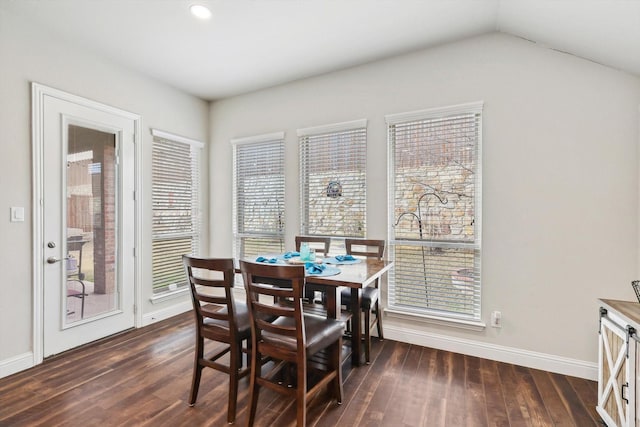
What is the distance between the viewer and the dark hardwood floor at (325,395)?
1.93 meters

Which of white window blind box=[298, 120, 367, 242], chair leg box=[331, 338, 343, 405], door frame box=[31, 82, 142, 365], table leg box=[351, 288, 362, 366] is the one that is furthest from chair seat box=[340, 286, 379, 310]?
door frame box=[31, 82, 142, 365]

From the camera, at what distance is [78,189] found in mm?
2943

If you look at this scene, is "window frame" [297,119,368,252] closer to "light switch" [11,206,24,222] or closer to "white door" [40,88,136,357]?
"white door" [40,88,136,357]

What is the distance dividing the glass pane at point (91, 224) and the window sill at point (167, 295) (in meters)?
0.42

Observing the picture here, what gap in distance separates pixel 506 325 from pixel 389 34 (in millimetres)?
2810

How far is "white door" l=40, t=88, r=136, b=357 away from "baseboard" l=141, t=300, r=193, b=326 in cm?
16

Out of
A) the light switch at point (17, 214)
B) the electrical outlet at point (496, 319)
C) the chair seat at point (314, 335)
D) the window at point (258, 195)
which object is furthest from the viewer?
the window at point (258, 195)

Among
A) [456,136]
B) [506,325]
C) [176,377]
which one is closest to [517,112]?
[456,136]

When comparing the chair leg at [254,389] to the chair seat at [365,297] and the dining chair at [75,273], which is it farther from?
the dining chair at [75,273]

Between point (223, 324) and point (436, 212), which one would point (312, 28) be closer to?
point (436, 212)

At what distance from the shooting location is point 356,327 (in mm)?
2559

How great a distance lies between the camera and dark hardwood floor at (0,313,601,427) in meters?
1.93

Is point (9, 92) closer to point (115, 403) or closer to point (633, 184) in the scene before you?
point (115, 403)

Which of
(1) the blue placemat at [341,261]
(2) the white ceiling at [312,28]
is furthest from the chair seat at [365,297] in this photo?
(2) the white ceiling at [312,28]
